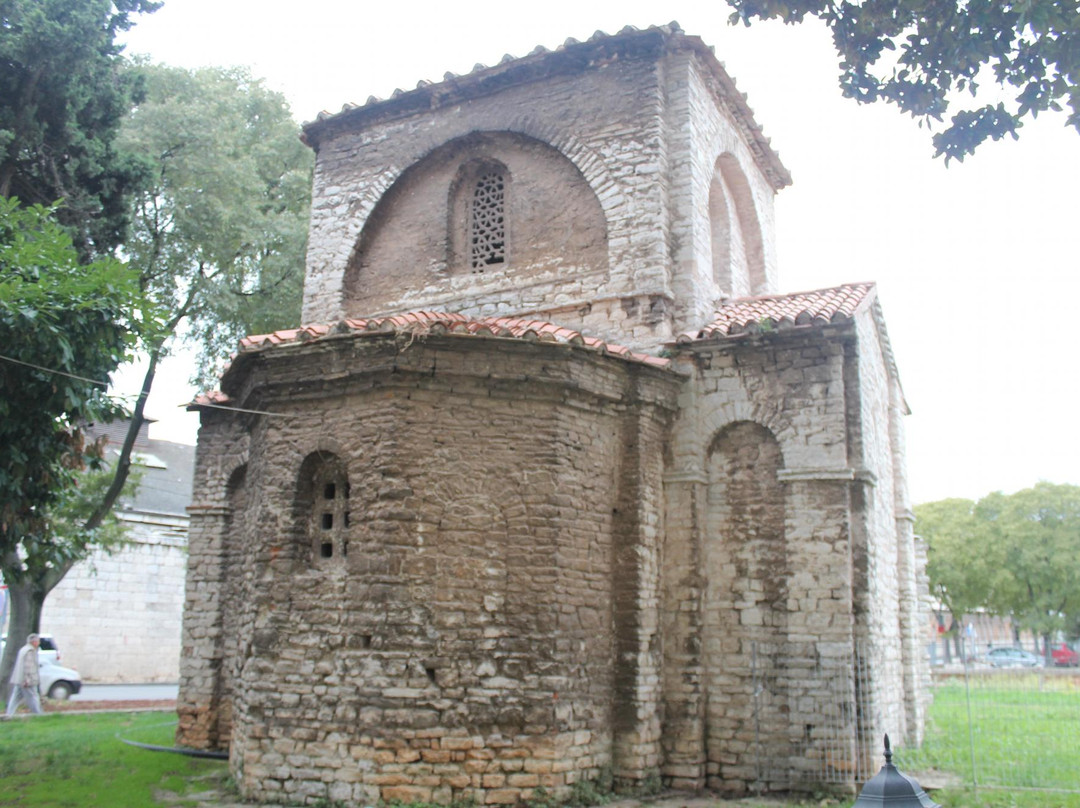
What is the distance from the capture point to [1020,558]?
110 feet

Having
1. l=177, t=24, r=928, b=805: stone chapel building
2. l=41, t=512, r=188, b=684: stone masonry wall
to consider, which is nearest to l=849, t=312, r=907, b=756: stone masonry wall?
l=177, t=24, r=928, b=805: stone chapel building

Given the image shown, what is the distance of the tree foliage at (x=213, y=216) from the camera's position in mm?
16672

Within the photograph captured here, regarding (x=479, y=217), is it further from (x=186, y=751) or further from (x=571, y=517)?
(x=186, y=751)

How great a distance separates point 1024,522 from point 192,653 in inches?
1225

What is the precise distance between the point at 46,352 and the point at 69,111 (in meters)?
5.24

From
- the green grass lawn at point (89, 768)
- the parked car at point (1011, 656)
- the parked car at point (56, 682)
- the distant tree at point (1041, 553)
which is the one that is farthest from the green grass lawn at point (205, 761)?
the parked car at point (1011, 656)

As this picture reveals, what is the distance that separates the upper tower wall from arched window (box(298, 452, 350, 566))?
3544mm

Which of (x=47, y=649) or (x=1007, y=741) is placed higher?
(x=47, y=649)

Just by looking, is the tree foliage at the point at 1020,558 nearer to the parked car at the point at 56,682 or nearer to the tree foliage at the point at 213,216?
the tree foliage at the point at 213,216

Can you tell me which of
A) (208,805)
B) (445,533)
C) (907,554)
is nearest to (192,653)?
(208,805)

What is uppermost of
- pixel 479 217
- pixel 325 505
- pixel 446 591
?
pixel 479 217

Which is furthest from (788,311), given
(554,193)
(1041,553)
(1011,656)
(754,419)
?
(1011,656)

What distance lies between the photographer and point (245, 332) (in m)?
18.1

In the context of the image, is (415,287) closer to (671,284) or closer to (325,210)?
(325,210)
